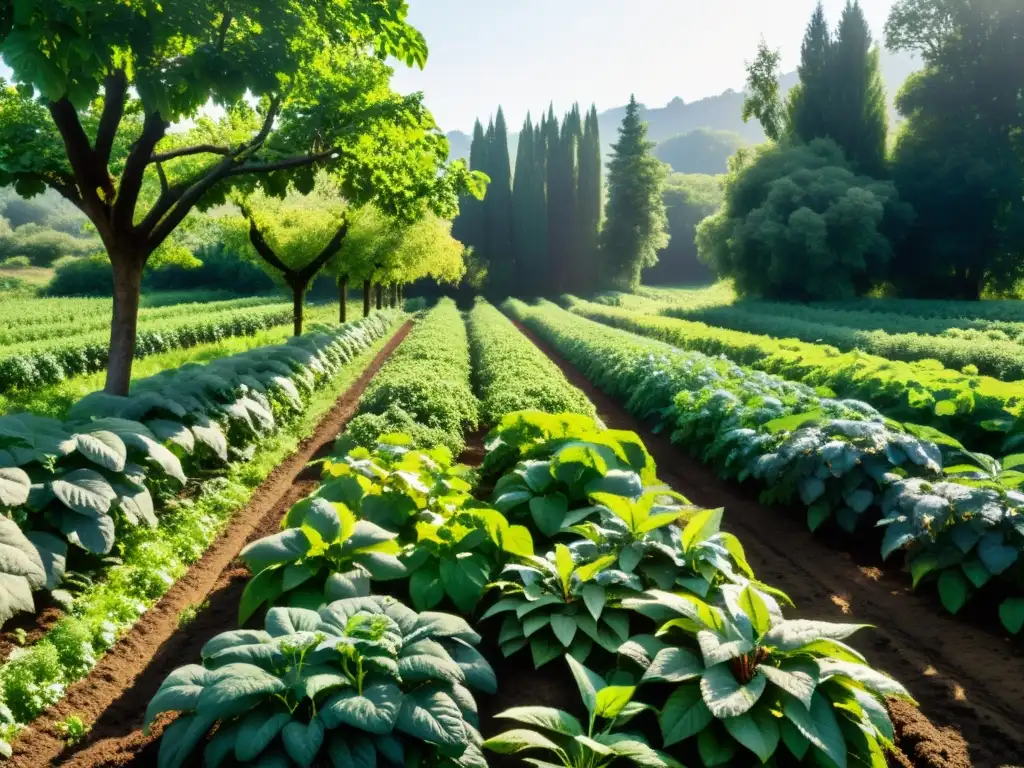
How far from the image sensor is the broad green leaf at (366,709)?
214cm

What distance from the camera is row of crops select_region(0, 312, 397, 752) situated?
3.40m

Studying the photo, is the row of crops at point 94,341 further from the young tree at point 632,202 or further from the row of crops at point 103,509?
the young tree at point 632,202

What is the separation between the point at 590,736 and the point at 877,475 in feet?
12.1

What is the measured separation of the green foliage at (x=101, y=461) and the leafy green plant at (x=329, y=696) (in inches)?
54.1

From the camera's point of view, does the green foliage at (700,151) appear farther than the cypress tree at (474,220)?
Yes

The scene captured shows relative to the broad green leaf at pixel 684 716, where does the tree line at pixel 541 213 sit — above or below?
above

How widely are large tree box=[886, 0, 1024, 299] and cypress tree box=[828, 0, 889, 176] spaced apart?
1524mm

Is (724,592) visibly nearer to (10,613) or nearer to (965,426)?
(10,613)

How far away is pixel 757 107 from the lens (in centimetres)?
3981

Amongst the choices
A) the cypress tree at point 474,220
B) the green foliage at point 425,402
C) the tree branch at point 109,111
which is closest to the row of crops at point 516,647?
the green foliage at point 425,402

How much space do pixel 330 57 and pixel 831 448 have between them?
28.2 ft

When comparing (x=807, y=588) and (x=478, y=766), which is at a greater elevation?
(x=478, y=766)

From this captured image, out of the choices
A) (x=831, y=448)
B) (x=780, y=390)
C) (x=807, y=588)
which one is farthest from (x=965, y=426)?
(x=807, y=588)

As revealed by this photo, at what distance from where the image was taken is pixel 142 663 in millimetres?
3650
